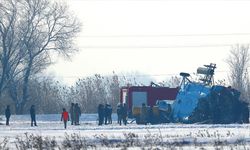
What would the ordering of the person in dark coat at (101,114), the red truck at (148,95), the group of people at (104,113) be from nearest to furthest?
the person in dark coat at (101,114) → the group of people at (104,113) → the red truck at (148,95)

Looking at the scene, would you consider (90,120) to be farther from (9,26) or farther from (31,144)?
(31,144)

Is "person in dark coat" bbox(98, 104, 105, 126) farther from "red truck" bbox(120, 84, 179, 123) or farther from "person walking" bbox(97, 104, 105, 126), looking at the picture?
"red truck" bbox(120, 84, 179, 123)

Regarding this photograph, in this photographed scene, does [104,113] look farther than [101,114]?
Yes

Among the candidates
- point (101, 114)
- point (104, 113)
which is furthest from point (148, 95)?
point (101, 114)

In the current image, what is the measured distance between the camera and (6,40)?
90.8 meters

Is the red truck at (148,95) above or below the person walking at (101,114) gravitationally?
above

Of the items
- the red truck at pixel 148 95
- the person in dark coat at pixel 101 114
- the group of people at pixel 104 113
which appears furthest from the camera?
the red truck at pixel 148 95

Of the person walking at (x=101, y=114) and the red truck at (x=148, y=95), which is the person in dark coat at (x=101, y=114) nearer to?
the person walking at (x=101, y=114)

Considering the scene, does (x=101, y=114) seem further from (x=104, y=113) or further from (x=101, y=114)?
(x=104, y=113)

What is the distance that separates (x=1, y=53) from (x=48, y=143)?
61391mm

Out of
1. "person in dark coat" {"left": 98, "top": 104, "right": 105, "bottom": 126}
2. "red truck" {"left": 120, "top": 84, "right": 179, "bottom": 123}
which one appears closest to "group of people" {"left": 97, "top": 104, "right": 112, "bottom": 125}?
"person in dark coat" {"left": 98, "top": 104, "right": 105, "bottom": 126}

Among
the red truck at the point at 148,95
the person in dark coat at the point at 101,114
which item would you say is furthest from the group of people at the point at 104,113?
the red truck at the point at 148,95

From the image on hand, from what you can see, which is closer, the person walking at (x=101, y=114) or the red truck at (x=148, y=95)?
the person walking at (x=101, y=114)

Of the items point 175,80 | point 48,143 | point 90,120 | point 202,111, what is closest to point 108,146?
point 48,143
